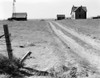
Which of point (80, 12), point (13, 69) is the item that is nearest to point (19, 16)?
point (80, 12)

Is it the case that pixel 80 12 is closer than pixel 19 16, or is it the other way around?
pixel 80 12

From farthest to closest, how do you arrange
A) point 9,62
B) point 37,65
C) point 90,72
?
point 37,65 → point 9,62 → point 90,72

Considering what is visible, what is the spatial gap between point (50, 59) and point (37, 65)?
4.17 feet

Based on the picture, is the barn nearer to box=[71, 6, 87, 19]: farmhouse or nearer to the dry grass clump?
box=[71, 6, 87, 19]: farmhouse

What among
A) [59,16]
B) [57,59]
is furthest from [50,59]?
[59,16]

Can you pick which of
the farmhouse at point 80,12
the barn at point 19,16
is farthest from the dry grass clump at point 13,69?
the barn at point 19,16

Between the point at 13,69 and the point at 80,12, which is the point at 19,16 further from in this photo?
the point at 13,69

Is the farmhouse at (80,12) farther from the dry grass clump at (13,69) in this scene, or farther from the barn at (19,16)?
the dry grass clump at (13,69)

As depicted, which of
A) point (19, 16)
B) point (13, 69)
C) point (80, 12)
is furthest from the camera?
point (19, 16)

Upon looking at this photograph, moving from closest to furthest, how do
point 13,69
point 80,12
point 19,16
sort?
point 13,69, point 80,12, point 19,16

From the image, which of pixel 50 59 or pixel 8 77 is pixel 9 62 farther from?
pixel 50 59

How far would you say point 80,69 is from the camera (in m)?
7.95

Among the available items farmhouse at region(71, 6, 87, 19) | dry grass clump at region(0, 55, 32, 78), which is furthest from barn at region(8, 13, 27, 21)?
dry grass clump at region(0, 55, 32, 78)

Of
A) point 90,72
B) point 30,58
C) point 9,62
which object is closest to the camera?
point 90,72
